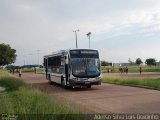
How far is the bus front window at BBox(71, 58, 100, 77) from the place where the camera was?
2600 centimetres

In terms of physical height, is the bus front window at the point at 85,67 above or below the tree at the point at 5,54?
below

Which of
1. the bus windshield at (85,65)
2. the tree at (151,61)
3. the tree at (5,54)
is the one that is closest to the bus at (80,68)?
the bus windshield at (85,65)

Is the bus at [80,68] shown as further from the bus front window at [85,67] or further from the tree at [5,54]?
the tree at [5,54]

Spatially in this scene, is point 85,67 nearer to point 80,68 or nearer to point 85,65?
point 85,65

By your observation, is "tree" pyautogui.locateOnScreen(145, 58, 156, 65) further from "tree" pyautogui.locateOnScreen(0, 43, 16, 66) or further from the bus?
the bus

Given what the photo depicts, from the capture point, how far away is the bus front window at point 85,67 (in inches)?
1024

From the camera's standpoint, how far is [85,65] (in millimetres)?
26266

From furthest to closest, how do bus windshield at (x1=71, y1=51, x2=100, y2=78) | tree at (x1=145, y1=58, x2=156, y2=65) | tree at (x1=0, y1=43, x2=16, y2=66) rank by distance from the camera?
tree at (x1=145, y1=58, x2=156, y2=65)
tree at (x1=0, y1=43, x2=16, y2=66)
bus windshield at (x1=71, y1=51, x2=100, y2=78)

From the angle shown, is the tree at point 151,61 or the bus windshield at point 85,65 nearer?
the bus windshield at point 85,65

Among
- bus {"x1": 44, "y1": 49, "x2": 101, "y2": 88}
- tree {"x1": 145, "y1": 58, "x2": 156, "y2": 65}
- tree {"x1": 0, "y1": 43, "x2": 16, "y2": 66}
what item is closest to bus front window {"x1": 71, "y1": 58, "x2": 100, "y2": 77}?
bus {"x1": 44, "y1": 49, "x2": 101, "y2": 88}

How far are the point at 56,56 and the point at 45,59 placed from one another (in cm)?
688

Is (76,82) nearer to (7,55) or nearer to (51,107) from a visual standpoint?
(51,107)

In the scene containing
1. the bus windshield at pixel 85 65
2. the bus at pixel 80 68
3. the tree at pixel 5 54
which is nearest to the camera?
the bus at pixel 80 68

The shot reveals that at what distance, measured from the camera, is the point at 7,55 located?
326ft
